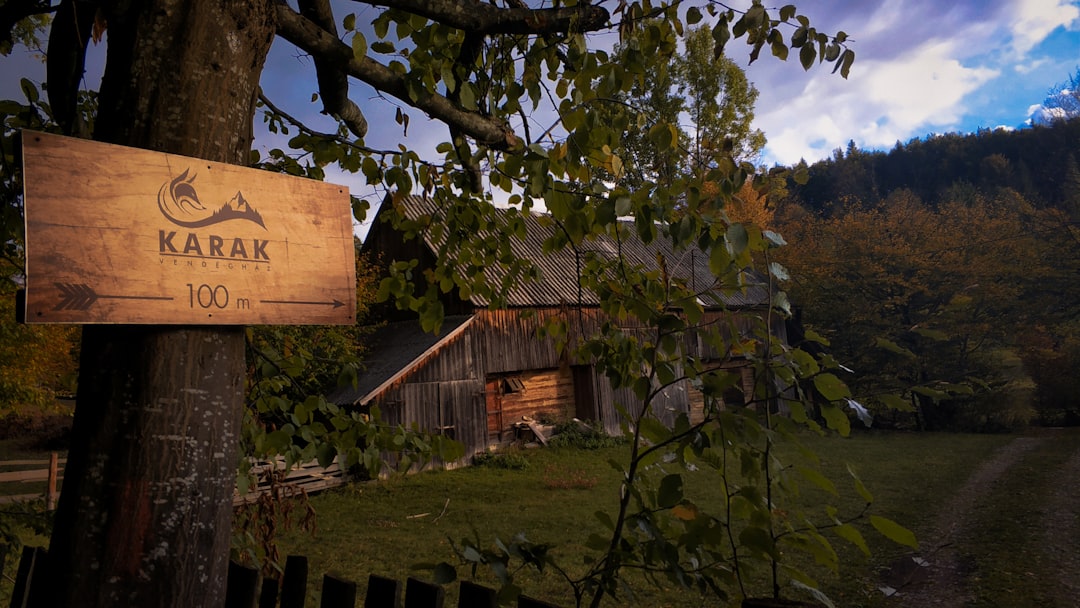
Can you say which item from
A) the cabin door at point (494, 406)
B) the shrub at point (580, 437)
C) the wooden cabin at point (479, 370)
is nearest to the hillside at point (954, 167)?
the wooden cabin at point (479, 370)

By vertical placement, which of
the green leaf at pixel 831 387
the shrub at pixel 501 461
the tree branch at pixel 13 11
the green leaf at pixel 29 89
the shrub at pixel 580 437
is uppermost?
the tree branch at pixel 13 11

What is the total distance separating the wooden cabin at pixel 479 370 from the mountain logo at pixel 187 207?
13047 mm

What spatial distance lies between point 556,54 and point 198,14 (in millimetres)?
1520

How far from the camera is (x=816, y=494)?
13.1 m

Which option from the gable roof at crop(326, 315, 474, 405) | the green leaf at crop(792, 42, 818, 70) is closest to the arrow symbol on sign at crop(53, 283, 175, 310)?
the green leaf at crop(792, 42, 818, 70)

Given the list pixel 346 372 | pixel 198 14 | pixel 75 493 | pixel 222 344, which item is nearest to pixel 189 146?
pixel 198 14

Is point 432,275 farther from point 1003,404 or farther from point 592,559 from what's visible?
point 1003,404

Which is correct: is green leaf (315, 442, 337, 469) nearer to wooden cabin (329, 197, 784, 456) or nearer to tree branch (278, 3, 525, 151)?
tree branch (278, 3, 525, 151)

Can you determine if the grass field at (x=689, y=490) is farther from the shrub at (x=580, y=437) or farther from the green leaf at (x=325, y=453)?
the green leaf at (x=325, y=453)

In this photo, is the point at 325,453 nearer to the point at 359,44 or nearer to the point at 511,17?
the point at 359,44

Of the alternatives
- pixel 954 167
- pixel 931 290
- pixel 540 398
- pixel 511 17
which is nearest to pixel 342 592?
pixel 511 17

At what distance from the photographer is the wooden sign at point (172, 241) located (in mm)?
1373

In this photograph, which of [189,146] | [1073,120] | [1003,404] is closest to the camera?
[189,146]

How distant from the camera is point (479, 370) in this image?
1792cm
